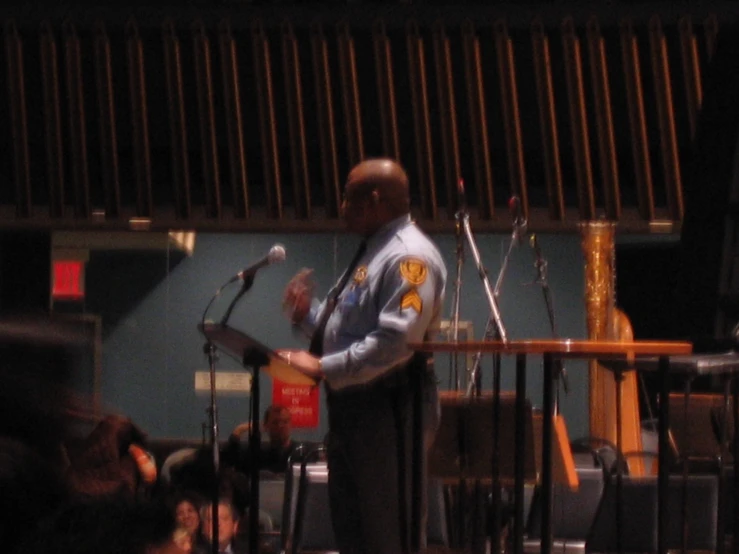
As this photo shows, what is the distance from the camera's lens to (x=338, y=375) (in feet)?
12.0

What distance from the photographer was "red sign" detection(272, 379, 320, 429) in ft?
23.2

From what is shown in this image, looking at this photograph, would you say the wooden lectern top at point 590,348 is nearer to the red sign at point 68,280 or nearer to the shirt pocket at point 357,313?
the shirt pocket at point 357,313

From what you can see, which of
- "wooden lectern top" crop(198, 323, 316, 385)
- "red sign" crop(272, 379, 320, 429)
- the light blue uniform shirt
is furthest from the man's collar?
"red sign" crop(272, 379, 320, 429)

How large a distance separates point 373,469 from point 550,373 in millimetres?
642

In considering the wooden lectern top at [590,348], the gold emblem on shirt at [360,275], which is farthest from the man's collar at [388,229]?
the wooden lectern top at [590,348]

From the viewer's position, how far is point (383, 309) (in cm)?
369

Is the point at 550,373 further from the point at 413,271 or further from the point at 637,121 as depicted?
the point at 637,121

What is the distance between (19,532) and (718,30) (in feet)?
16.5

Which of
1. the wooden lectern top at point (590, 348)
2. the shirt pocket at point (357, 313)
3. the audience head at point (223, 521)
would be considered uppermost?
the shirt pocket at point (357, 313)

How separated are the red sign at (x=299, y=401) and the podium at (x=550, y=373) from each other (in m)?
3.70

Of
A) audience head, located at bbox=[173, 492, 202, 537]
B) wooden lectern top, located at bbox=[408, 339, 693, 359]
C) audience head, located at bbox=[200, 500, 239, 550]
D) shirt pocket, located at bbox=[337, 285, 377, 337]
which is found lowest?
audience head, located at bbox=[200, 500, 239, 550]

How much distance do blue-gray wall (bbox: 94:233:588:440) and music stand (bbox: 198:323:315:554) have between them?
3.21 m

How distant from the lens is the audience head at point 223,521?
16.5ft

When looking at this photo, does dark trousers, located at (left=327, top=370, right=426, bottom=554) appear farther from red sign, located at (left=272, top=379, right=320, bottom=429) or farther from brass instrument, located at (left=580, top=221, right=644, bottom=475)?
→ red sign, located at (left=272, top=379, right=320, bottom=429)
